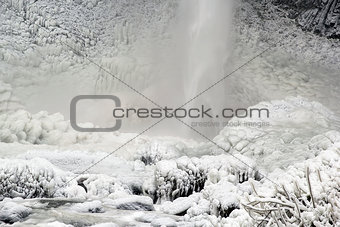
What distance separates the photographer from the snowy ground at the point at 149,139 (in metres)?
8.30

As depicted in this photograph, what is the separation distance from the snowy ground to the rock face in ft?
2.65

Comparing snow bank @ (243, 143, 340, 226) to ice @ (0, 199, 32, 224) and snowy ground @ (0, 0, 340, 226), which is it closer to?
snowy ground @ (0, 0, 340, 226)

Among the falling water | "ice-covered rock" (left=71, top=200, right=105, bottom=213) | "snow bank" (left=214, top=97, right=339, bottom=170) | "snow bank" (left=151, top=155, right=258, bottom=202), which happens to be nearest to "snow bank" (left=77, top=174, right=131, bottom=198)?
"snow bank" (left=151, top=155, right=258, bottom=202)

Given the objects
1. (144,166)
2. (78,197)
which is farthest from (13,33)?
(78,197)

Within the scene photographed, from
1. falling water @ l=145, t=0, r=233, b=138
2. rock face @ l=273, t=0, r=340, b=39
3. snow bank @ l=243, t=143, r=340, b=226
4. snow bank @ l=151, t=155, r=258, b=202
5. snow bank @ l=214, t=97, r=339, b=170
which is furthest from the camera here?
rock face @ l=273, t=0, r=340, b=39

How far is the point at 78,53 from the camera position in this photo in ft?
92.8

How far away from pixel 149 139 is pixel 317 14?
17844mm

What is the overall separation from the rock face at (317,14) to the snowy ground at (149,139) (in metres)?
0.81

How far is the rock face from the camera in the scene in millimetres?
31109

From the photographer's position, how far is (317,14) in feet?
104

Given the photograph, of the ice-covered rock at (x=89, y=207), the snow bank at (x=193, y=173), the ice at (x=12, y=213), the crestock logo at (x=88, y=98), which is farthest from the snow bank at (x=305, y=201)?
the crestock logo at (x=88, y=98)

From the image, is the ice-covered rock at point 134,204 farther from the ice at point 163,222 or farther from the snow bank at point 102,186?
the ice at point 163,222

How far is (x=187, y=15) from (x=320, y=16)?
1057 cm

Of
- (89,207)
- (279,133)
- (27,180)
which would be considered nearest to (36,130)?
(27,180)
